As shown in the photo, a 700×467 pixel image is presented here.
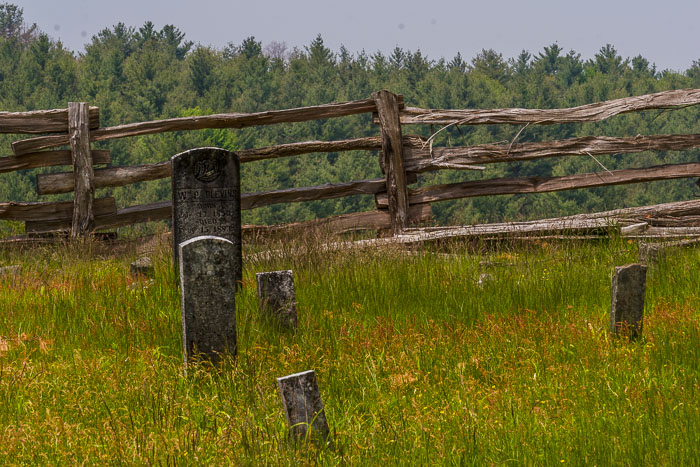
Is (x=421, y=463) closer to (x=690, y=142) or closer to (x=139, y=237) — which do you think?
(x=139, y=237)

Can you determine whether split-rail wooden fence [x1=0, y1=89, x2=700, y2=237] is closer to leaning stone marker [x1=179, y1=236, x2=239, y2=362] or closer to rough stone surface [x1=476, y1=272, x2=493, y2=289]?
rough stone surface [x1=476, y1=272, x2=493, y2=289]

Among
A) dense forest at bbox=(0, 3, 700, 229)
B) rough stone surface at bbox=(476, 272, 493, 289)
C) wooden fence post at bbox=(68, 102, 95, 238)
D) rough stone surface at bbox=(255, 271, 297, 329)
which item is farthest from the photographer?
dense forest at bbox=(0, 3, 700, 229)

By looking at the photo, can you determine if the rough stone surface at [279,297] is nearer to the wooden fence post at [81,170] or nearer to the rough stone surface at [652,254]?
the rough stone surface at [652,254]

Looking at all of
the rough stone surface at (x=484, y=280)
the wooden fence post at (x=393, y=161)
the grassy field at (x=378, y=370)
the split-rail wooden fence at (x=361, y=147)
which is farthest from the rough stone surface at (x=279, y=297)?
the wooden fence post at (x=393, y=161)

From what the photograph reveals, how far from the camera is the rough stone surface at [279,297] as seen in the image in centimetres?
450

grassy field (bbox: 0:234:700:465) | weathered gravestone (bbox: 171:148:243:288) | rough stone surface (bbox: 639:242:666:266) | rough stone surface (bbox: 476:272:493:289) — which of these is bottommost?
grassy field (bbox: 0:234:700:465)

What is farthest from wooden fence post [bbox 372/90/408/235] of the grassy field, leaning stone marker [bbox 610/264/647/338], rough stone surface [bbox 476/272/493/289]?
leaning stone marker [bbox 610/264/647/338]

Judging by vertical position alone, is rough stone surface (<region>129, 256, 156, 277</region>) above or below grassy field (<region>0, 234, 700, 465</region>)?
above

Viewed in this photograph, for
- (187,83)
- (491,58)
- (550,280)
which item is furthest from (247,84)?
(550,280)

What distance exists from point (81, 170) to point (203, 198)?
11.8 feet

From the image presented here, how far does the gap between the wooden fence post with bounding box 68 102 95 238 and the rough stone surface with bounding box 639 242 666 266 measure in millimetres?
6471

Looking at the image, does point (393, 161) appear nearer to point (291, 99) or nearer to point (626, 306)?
point (626, 306)

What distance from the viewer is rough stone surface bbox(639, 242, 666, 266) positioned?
591cm

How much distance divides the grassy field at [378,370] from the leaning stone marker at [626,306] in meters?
0.10
